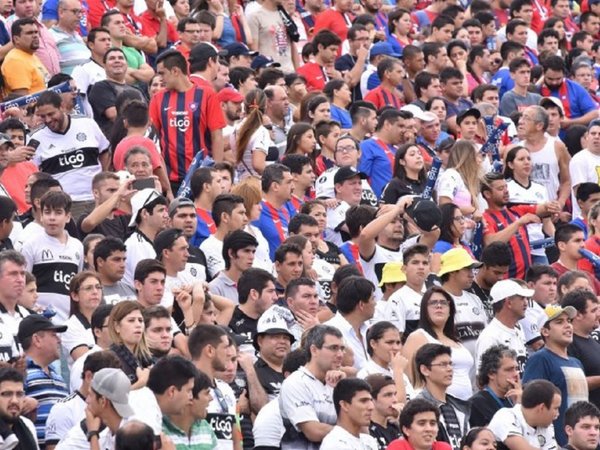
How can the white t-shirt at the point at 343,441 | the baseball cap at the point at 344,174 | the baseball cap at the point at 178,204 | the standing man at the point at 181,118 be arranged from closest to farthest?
the white t-shirt at the point at 343,441 < the baseball cap at the point at 178,204 < the baseball cap at the point at 344,174 < the standing man at the point at 181,118

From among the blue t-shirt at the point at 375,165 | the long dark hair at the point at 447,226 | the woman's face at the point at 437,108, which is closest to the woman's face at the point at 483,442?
the long dark hair at the point at 447,226

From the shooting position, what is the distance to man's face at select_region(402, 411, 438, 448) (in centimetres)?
1128

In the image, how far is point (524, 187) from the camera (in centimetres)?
1716

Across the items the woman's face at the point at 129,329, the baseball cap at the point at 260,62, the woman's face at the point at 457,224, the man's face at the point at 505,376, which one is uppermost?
the woman's face at the point at 129,329


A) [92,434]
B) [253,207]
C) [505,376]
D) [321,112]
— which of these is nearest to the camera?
[92,434]

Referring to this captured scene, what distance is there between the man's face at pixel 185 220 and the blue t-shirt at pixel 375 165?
11.2 ft

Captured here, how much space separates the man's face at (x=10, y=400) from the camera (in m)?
10.3

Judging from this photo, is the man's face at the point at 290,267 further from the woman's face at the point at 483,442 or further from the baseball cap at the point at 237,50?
the baseball cap at the point at 237,50

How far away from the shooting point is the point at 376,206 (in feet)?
52.6

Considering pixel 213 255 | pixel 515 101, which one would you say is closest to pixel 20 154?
pixel 213 255

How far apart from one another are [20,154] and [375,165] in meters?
4.01

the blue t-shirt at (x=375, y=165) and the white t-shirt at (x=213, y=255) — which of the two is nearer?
the white t-shirt at (x=213, y=255)

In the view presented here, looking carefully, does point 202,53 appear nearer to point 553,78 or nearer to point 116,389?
point 553,78

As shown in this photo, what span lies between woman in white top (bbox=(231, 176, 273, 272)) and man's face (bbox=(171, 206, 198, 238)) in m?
0.50
